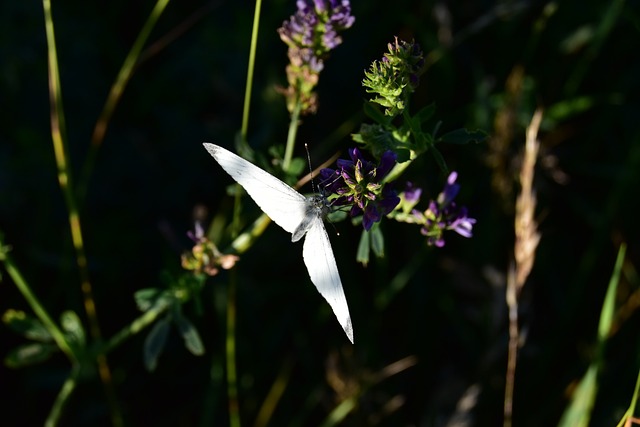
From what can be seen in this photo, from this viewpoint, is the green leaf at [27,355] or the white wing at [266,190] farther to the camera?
the green leaf at [27,355]

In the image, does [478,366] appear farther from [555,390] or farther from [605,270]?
[605,270]

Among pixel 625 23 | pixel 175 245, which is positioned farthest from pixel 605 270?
pixel 175 245

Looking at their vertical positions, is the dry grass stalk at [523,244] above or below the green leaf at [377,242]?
below

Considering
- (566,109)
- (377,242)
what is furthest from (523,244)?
(566,109)

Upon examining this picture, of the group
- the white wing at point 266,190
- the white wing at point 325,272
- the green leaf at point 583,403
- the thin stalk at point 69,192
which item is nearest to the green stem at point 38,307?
the thin stalk at point 69,192

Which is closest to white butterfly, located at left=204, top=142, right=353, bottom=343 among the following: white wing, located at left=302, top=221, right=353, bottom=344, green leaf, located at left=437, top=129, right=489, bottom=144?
white wing, located at left=302, top=221, right=353, bottom=344

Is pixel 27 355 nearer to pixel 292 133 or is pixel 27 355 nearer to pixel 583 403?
pixel 292 133

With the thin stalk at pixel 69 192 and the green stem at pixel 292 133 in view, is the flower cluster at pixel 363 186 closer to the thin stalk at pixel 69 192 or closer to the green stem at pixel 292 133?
the green stem at pixel 292 133

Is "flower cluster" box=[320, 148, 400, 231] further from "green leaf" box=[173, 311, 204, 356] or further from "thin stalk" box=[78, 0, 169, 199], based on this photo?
"thin stalk" box=[78, 0, 169, 199]
